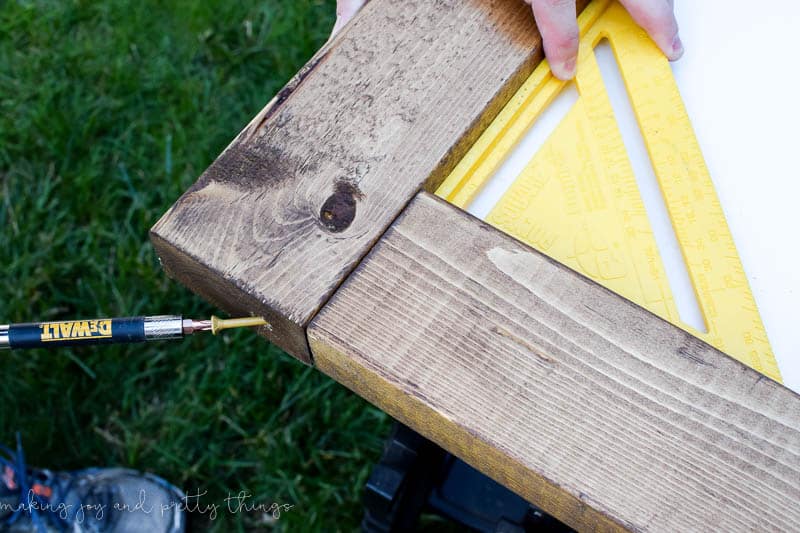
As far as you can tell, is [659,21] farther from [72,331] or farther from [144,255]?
[144,255]

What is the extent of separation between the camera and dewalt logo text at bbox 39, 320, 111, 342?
996 millimetres

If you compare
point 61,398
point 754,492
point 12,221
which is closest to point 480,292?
point 754,492

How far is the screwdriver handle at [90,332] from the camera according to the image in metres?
1.00

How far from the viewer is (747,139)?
3.73 feet

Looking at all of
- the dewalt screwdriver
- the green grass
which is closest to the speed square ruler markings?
the dewalt screwdriver

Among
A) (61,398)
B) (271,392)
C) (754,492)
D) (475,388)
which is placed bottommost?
(61,398)

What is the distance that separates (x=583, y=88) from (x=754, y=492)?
0.65m

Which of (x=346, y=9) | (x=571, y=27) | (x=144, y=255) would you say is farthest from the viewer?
(x=144, y=255)

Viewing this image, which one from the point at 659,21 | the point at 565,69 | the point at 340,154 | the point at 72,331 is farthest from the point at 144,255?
the point at 659,21

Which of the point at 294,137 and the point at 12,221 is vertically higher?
the point at 294,137

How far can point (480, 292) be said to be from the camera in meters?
0.89

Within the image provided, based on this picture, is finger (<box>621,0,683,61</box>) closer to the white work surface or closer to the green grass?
the white work surface

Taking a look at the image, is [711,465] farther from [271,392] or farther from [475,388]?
[271,392]

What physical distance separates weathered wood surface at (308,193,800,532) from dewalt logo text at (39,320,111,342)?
32 cm
